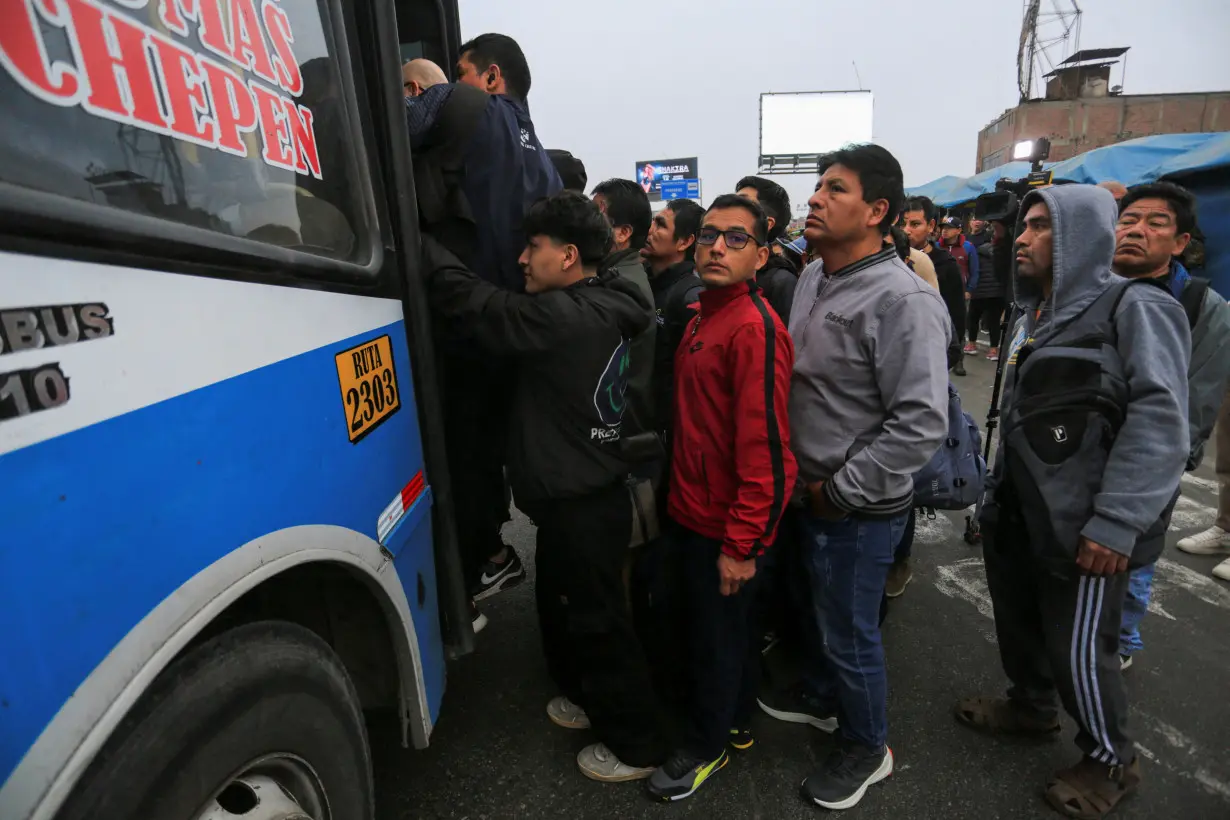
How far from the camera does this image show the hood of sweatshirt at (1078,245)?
1828 mm

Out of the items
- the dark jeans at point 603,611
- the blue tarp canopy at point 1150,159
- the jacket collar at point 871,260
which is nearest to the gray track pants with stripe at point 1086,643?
the jacket collar at point 871,260

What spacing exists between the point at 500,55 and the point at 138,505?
1.85 metres

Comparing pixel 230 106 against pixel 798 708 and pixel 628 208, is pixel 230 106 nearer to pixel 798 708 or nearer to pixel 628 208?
pixel 628 208

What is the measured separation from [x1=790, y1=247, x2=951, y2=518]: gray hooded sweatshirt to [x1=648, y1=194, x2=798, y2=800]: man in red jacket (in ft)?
0.41

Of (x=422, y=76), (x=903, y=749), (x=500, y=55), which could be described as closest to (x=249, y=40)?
(x=422, y=76)

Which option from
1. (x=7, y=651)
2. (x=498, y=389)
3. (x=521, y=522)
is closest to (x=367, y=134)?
(x=498, y=389)

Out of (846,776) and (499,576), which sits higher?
(499,576)

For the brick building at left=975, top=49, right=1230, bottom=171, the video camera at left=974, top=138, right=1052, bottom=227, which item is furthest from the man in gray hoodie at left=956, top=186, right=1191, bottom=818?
the brick building at left=975, top=49, right=1230, bottom=171

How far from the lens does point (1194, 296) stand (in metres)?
2.65

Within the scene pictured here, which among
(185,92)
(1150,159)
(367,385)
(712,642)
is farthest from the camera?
(1150,159)

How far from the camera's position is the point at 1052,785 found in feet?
6.63

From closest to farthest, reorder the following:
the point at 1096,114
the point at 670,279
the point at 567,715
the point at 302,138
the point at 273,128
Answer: the point at 273,128, the point at 302,138, the point at 567,715, the point at 670,279, the point at 1096,114

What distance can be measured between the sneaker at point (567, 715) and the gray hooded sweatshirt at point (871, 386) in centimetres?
122

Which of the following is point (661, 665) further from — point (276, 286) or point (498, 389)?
point (276, 286)
